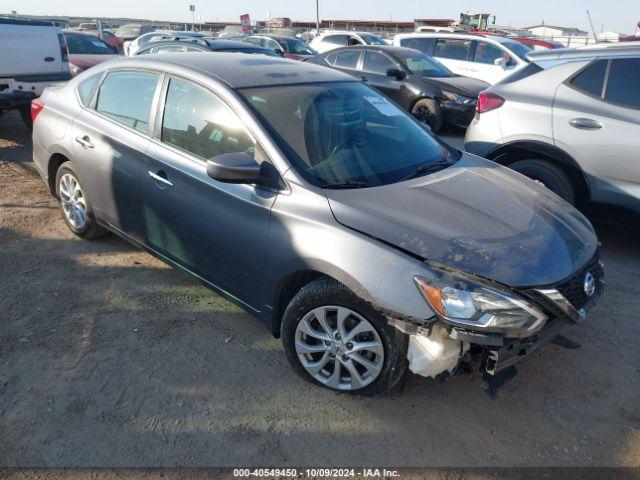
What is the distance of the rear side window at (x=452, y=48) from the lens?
1225 cm

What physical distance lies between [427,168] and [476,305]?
1227 millimetres

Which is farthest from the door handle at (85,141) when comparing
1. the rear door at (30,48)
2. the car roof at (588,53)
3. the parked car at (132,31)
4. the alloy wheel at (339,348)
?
the parked car at (132,31)

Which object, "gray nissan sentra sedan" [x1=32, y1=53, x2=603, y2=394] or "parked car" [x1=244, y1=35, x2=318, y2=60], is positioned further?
"parked car" [x1=244, y1=35, x2=318, y2=60]

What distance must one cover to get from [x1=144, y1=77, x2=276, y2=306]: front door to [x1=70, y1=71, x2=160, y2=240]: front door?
16cm

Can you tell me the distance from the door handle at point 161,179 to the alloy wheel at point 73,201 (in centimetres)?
117

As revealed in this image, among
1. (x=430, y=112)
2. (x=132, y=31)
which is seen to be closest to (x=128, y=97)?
(x=430, y=112)

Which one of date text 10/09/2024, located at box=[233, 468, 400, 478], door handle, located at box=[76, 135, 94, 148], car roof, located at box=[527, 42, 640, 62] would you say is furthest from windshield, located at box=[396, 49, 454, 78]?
date text 10/09/2024, located at box=[233, 468, 400, 478]

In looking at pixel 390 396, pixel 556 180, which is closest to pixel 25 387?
pixel 390 396

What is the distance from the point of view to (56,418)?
2.55 meters

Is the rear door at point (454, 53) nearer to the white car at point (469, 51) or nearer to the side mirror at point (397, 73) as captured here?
the white car at point (469, 51)

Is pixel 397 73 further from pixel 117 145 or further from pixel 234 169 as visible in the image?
pixel 234 169

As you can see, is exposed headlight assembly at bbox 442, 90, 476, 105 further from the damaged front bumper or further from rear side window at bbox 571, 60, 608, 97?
the damaged front bumper

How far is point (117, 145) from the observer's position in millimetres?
3643

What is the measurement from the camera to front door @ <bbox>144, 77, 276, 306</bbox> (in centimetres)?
288
